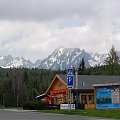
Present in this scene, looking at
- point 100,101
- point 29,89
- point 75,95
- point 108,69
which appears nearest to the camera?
point 100,101

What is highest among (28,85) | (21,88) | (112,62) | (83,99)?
(112,62)

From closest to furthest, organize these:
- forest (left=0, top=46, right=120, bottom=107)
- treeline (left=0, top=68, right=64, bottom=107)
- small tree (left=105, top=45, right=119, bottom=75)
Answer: small tree (left=105, top=45, right=119, bottom=75)
forest (left=0, top=46, right=120, bottom=107)
treeline (left=0, top=68, right=64, bottom=107)

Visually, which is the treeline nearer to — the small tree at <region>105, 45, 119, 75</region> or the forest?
the forest

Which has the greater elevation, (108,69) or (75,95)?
(108,69)

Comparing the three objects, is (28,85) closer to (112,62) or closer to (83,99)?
(112,62)

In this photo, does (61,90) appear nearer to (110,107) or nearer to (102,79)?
(102,79)

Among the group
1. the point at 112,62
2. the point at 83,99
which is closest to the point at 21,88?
the point at 112,62

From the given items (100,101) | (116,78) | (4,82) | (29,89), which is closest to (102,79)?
(116,78)

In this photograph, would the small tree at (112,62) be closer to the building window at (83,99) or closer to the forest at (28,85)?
the forest at (28,85)

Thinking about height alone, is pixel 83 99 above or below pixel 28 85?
below

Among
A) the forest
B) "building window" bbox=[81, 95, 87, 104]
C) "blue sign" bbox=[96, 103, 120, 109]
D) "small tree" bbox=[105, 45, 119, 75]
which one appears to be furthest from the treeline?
"blue sign" bbox=[96, 103, 120, 109]

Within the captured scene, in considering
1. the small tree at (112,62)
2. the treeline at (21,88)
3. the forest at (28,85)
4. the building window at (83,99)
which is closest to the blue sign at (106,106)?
the building window at (83,99)

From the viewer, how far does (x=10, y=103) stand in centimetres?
10112

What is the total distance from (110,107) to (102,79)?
55.8 feet
